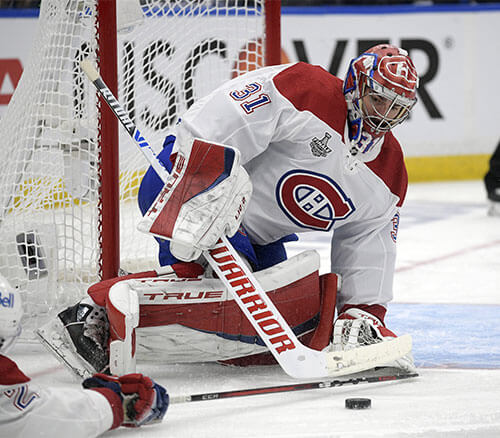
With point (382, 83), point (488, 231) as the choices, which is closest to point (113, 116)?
point (382, 83)

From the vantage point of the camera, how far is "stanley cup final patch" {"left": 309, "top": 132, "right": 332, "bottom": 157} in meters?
2.39

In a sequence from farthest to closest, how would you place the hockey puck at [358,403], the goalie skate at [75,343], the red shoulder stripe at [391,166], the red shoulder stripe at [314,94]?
the red shoulder stripe at [391,166], the red shoulder stripe at [314,94], the goalie skate at [75,343], the hockey puck at [358,403]

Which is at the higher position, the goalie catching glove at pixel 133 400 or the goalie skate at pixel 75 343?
the goalie catching glove at pixel 133 400

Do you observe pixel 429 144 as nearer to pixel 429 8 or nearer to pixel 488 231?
pixel 429 8

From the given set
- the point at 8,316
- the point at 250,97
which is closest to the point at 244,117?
the point at 250,97

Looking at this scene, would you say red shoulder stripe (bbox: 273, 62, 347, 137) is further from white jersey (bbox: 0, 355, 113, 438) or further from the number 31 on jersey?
white jersey (bbox: 0, 355, 113, 438)

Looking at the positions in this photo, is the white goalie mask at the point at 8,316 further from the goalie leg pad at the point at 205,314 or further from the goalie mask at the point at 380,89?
the goalie mask at the point at 380,89

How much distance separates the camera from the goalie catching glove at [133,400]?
6.13ft

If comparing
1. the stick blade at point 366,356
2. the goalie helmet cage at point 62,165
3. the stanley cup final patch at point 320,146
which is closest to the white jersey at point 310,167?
the stanley cup final patch at point 320,146

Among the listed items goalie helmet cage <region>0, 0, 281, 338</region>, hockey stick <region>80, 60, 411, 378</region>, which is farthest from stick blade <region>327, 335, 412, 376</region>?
goalie helmet cage <region>0, 0, 281, 338</region>

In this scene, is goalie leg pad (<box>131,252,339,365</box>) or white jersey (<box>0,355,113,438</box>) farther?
goalie leg pad (<box>131,252,339,365</box>)

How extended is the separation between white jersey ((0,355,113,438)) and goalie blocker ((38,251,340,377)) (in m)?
0.41

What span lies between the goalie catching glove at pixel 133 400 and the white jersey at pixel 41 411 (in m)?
0.05

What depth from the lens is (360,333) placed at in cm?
245
